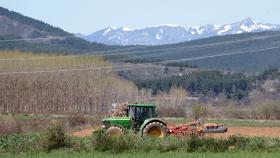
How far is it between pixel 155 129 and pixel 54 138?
7.12 m

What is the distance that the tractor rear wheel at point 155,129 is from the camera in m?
35.8

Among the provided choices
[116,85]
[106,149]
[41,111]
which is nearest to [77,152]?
[106,149]

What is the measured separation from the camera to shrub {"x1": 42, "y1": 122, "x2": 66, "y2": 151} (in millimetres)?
31222

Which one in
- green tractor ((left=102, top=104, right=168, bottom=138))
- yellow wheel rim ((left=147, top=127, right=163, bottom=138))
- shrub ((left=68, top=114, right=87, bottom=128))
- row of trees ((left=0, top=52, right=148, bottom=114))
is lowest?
shrub ((left=68, top=114, right=87, bottom=128))

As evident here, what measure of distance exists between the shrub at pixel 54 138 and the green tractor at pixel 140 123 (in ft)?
14.5

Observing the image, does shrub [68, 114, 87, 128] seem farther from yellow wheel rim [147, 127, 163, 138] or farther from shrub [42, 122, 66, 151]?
shrub [42, 122, 66, 151]

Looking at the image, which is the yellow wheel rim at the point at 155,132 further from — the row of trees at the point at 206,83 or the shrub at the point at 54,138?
the row of trees at the point at 206,83

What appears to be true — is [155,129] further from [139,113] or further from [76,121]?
[76,121]

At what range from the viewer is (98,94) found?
400ft

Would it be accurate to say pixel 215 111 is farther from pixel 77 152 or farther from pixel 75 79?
pixel 77 152

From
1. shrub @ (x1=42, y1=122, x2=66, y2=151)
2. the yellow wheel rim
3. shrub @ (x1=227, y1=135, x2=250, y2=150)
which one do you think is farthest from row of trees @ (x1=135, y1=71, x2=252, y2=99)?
shrub @ (x1=227, y1=135, x2=250, y2=150)

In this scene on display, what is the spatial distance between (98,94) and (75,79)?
6209 mm

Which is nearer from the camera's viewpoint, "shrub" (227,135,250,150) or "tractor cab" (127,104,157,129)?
"shrub" (227,135,250,150)

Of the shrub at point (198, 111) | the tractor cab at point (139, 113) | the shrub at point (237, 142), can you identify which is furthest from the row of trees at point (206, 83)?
the shrub at point (237, 142)
